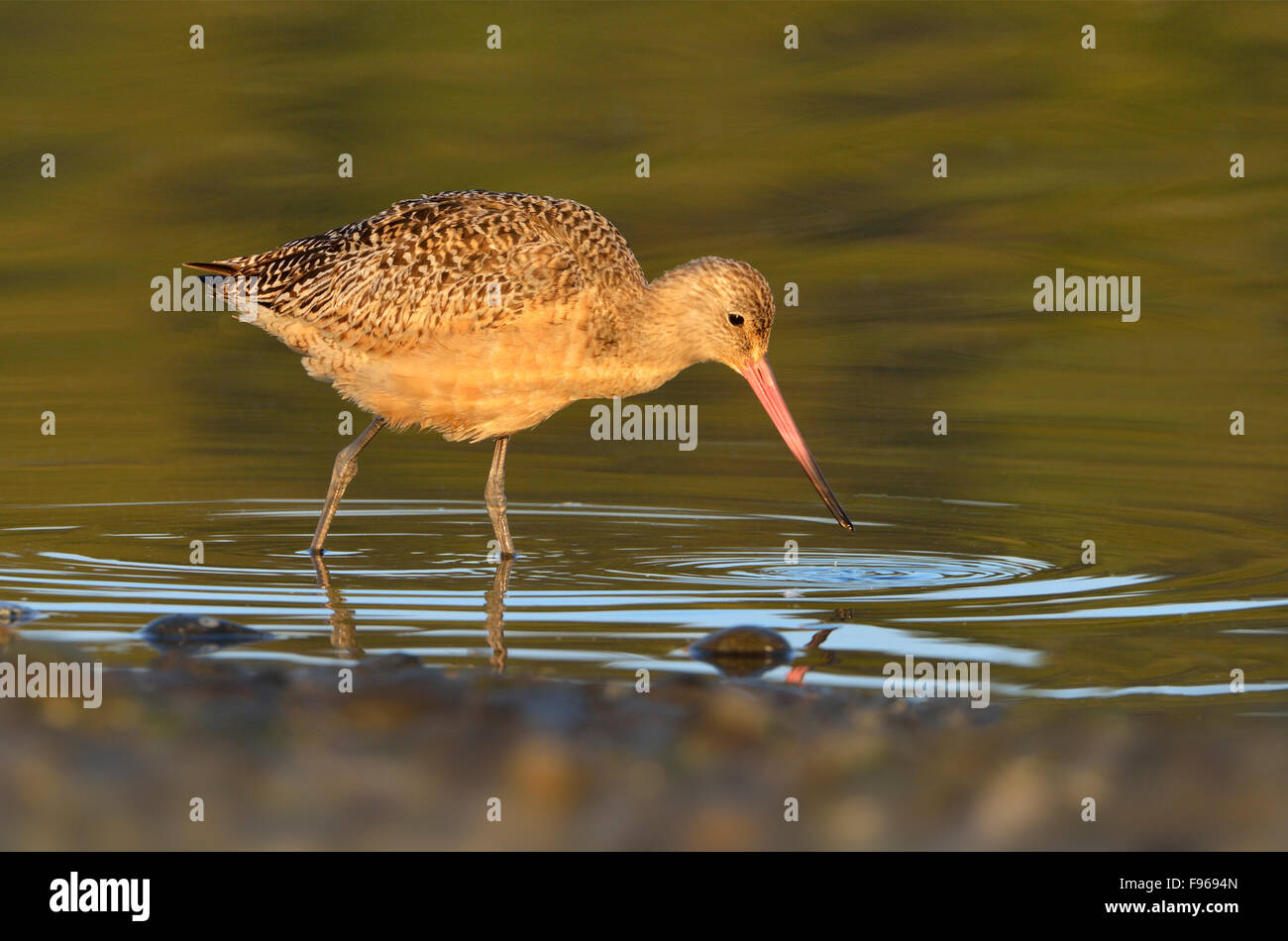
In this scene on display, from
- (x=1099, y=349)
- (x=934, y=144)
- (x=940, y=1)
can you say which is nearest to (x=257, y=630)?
(x=1099, y=349)

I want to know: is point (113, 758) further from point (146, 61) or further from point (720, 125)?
point (146, 61)

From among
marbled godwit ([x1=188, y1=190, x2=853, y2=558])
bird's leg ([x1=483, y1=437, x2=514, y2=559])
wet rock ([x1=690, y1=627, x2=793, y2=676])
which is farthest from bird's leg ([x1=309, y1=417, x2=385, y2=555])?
wet rock ([x1=690, y1=627, x2=793, y2=676])

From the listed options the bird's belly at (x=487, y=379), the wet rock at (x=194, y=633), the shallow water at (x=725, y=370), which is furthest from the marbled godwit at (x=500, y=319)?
the wet rock at (x=194, y=633)

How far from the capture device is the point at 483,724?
5.27 meters

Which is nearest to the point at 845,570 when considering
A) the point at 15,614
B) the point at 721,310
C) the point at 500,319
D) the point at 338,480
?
the point at 721,310

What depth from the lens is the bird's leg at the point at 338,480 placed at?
866 centimetres

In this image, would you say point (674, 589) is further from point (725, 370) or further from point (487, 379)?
point (725, 370)

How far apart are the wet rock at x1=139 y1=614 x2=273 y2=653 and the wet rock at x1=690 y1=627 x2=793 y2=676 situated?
1461mm

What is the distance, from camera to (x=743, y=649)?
648cm

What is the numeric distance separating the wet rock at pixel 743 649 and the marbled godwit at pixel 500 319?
6.93 ft

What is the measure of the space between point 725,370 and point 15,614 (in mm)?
7293

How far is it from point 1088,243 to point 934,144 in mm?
2522

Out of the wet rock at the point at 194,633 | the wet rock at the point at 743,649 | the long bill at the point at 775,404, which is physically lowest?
the wet rock at the point at 743,649

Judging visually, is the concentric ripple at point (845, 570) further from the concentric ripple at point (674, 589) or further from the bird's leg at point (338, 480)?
the bird's leg at point (338, 480)
